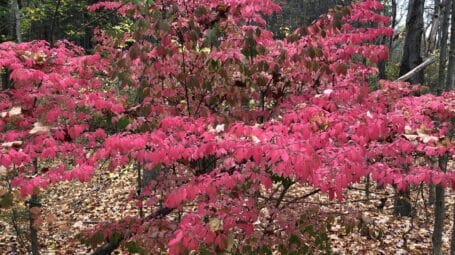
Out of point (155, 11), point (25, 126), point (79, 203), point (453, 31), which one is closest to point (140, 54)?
point (155, 11)

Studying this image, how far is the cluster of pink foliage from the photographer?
10.7ft

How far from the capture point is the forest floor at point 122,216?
707 centimetres

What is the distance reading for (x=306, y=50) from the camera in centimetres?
446

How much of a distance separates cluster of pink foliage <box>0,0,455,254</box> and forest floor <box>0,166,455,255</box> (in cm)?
126

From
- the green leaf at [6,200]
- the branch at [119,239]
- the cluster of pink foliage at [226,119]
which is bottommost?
the branch at [119,239]

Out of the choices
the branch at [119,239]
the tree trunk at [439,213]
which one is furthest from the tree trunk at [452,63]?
the branch at [119,239]

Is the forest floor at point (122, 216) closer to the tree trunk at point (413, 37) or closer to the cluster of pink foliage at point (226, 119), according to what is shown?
the cluster of pink foliage at point (226, 119)

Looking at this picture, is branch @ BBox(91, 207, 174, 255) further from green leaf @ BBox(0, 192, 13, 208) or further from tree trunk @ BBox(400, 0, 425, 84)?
tree trunk @ BBox(400, 0, 425, 84)

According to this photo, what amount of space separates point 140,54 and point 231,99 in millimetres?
1220

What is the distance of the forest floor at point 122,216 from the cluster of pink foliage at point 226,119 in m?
1.26

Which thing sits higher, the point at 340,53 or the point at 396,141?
the point at 340,53

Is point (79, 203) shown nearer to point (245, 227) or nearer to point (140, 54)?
point (140, 54)

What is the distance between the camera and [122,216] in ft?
29.7

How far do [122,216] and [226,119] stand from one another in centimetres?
552
